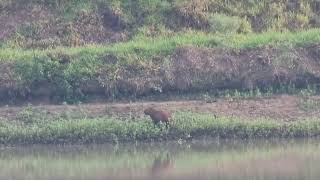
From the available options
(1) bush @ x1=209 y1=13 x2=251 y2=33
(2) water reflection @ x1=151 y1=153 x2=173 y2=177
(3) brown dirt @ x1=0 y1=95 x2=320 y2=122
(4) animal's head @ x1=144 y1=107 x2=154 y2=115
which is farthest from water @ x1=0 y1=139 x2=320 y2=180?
(1) bush @ x1=209 y1=13 x2=251 y2=33

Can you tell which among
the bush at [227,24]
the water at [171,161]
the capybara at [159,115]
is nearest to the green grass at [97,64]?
the bush at [227,24]

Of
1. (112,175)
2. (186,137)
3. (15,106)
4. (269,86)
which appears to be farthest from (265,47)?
(112,175)

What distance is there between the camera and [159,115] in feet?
60.5

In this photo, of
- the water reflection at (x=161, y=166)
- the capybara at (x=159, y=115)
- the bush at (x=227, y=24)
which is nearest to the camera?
the water reflection at (x=161, y=166)

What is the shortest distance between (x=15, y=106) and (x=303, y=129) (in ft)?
22.0

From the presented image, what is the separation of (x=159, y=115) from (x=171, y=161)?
8.85 feet

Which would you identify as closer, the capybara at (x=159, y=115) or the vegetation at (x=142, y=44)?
the capybara at (x=159, y=115)

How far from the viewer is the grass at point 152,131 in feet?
59.6

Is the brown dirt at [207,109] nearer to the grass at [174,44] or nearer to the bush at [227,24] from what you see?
the grass at [174,44]

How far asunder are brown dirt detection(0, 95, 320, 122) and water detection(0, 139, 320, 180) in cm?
164

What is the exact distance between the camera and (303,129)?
18.1 metres

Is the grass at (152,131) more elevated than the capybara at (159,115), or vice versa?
the capybara at (159,115)

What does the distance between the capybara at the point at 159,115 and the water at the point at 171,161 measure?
64cm

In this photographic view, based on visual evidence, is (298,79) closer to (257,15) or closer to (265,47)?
(265,47)
